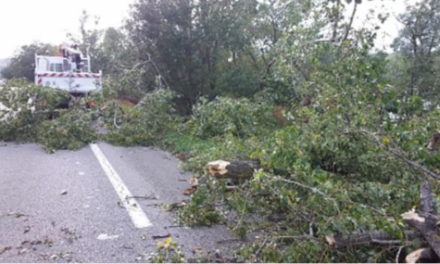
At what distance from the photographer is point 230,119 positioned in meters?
8.49

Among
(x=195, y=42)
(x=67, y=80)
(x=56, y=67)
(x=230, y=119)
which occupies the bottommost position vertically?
(x=230, y=119)

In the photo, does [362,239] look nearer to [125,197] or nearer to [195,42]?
[125,197]

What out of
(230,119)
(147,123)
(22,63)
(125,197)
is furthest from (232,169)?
(22,63)

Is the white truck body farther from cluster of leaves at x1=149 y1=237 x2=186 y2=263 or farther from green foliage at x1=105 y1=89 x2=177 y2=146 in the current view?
cluster of leaves at x1=149 y1=237 x2=186 y2=263

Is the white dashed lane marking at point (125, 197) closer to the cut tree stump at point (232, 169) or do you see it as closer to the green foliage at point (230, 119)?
the cut tree stump at point (232, 169)

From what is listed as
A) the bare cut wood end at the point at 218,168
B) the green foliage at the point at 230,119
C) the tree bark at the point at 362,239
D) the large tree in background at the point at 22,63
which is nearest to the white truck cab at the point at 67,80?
the green foliage at the point at 230,119

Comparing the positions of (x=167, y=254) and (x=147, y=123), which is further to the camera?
(x=147, y=123)

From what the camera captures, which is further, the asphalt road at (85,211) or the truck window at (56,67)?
the truck window at (56,67)

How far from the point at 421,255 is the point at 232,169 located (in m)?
2.18

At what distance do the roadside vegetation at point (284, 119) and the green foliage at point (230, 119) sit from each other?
0.03 m

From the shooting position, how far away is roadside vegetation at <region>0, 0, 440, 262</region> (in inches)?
121

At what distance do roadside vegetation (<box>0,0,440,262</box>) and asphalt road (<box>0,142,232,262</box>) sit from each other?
13.5 inches

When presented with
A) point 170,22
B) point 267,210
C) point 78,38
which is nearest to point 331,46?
point 267,210

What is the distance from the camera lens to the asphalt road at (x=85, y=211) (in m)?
3.38
